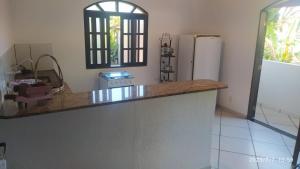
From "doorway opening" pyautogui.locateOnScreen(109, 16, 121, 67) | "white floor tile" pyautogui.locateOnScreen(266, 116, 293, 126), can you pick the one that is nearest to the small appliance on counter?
"doorway opening" pyautogui.locateOnScreen(109, 16, 121, 67)

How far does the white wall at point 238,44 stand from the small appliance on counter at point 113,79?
Answer: 6.94 feet

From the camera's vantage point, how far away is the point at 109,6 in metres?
4.22

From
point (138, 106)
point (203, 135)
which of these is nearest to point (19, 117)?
point (138, 106)

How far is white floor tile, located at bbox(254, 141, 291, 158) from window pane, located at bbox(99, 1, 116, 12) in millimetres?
3403

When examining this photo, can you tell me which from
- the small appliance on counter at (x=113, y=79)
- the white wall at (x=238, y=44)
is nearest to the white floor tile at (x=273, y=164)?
the white wall at (x=238, y=44)

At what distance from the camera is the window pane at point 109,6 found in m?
4.17

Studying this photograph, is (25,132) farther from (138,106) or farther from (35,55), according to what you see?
(35,55)

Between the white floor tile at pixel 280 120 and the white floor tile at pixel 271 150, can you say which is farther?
the white floor tile at pixel 280 120

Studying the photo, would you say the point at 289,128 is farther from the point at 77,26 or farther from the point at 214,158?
the point at 77,26

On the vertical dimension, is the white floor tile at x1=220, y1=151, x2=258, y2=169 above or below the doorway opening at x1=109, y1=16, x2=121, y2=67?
below

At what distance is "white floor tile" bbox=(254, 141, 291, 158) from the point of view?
303 cm

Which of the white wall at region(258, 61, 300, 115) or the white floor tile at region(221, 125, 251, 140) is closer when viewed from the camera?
the white floor tile at region(221, 125, 251, 140)

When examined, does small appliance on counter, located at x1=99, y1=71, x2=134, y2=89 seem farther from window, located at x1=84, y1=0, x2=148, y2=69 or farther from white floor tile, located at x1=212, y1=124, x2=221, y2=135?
white floor tile, located at x1=212, y1=124, x2=221, y2=135

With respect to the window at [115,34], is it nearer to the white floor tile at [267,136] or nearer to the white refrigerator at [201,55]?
the white refrigerator at [201,55]
